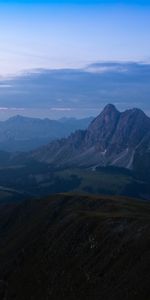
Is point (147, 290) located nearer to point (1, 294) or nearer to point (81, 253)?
point (81, 253)

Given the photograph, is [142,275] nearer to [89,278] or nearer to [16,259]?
[89,278]

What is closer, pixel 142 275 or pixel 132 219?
pixel 142 275

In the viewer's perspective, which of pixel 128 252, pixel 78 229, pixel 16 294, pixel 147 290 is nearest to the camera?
pixel 147 290

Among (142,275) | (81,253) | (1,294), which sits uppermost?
(142,275)

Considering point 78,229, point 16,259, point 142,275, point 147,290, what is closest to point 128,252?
A: point 142,275

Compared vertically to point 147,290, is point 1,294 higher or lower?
lower

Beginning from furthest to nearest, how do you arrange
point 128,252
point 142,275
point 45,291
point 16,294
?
1. point 16,294
2. point 45,291
3. point 128,252
4. point 142,275
